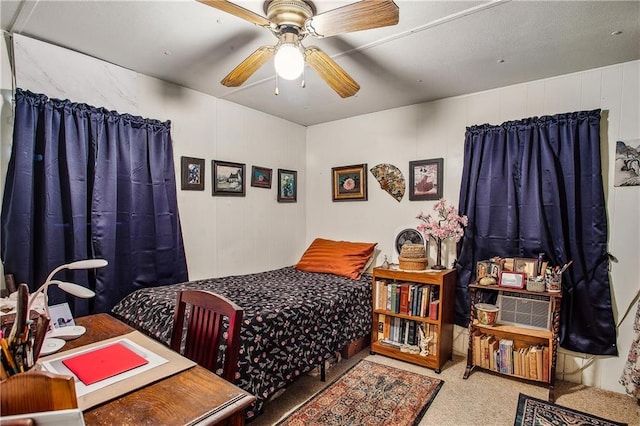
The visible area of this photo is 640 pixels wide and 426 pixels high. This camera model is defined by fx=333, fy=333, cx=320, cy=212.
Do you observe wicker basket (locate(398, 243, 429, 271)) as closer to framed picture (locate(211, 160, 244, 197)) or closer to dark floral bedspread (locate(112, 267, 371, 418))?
dark floral bedspread (locate(112, 267, 371, 418))

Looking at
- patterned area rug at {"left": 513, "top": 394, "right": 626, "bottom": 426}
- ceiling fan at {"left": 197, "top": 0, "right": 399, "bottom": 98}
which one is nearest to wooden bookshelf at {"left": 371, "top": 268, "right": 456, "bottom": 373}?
patterned area rug at {"left": 513, "top": 394, "right": 626, "bottom": 426}

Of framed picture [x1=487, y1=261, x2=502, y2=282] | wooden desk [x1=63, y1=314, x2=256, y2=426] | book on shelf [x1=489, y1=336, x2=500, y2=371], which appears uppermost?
framed picture [x1=487, y1=261, x2=502, y2=282]

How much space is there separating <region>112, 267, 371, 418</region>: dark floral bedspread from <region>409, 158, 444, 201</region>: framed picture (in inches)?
38.8

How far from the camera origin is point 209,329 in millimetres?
1447

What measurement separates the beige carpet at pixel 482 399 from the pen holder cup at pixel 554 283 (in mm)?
721

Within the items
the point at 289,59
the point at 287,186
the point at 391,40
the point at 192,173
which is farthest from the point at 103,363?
the point at 287,186

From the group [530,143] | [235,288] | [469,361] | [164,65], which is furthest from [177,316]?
[530,143]

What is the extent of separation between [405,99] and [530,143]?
3.67 ft

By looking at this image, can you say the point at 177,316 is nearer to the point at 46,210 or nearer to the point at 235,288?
the point at 235,288

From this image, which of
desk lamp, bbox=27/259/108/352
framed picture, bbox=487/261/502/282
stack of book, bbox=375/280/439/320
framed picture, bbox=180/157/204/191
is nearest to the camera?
desk lamp, bbox=27/259/108/352

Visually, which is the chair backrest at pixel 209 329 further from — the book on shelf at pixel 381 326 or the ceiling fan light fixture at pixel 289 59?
the book on shelf at pixel 381 326

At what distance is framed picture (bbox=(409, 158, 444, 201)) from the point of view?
10.2ft

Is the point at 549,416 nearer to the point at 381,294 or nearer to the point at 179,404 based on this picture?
the point at 381,294

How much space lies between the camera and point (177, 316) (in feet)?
5.16
